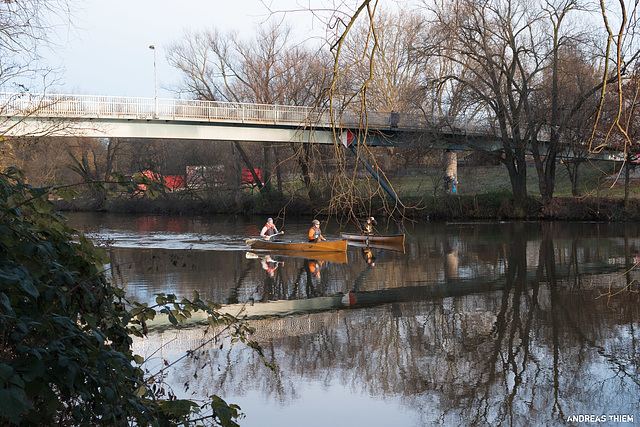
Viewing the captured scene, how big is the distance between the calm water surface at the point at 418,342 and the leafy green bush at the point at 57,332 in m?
1.40

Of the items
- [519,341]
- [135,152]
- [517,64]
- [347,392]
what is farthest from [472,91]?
[135,152]

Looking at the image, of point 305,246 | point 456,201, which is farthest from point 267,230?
point 456,201

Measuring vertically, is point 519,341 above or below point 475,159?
below

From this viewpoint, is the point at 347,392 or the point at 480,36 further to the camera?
the point at 480,36

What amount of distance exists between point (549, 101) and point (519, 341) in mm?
22768

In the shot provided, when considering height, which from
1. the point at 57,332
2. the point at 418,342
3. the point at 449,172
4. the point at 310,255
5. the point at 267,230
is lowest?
the point at 418,342

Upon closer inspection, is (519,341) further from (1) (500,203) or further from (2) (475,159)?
(1) (500,203)

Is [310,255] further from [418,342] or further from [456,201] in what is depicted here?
[456,201]

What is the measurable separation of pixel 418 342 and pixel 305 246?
13.0 meters

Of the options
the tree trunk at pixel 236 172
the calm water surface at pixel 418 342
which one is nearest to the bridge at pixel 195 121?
the calm water surface at pixel 418 342

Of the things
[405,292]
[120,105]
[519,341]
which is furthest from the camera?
[120,105]

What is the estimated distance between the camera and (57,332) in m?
3.03

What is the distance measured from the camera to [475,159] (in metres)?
33.5

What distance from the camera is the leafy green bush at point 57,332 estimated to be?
257 cm
